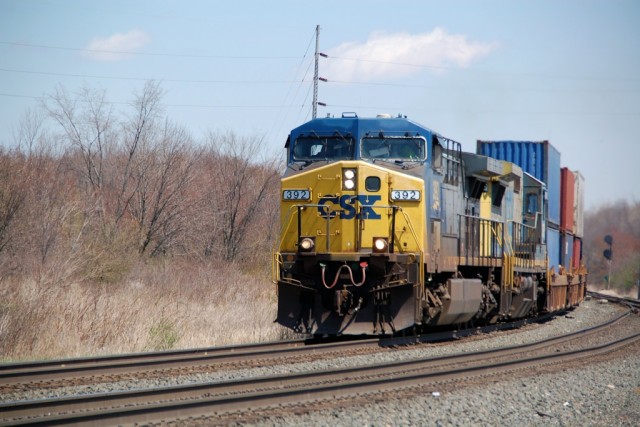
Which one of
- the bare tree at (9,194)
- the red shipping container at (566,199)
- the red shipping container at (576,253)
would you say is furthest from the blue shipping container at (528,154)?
the bare tree at (9,194)

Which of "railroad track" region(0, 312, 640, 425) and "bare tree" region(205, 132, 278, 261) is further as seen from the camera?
"bare tree" region(205, 132, 278, 261)

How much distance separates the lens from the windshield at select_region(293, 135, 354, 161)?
1280 cm

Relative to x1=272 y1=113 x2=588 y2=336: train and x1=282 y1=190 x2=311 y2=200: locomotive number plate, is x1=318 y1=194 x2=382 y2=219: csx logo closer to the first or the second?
x1=272 y1=113 x2=588 y2=336: train

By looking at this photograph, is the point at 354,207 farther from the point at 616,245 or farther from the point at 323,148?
the point at 616,245

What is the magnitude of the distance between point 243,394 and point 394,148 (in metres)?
6.26

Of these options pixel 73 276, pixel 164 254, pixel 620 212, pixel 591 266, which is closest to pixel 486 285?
pixel 73 276

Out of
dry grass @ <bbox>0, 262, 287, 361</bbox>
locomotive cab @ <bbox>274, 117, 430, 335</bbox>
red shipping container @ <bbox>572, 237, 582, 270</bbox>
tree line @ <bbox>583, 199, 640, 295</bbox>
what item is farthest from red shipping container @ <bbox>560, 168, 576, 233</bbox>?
tree line @ <bbox>583, 199, 640, 295</bbox>

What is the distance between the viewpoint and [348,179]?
1240cm

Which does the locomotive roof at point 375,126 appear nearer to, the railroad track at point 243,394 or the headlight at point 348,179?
the headlight at point 348,179

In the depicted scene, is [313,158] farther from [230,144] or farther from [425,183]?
[230,144]

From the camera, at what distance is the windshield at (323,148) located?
12797 mm

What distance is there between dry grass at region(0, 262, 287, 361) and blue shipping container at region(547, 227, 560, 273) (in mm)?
7603

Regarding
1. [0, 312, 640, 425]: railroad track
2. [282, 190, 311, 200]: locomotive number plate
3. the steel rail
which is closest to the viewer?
[0, 312, 640, 425]: railroad track

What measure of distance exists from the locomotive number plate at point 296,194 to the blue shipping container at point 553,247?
10.2 meters
